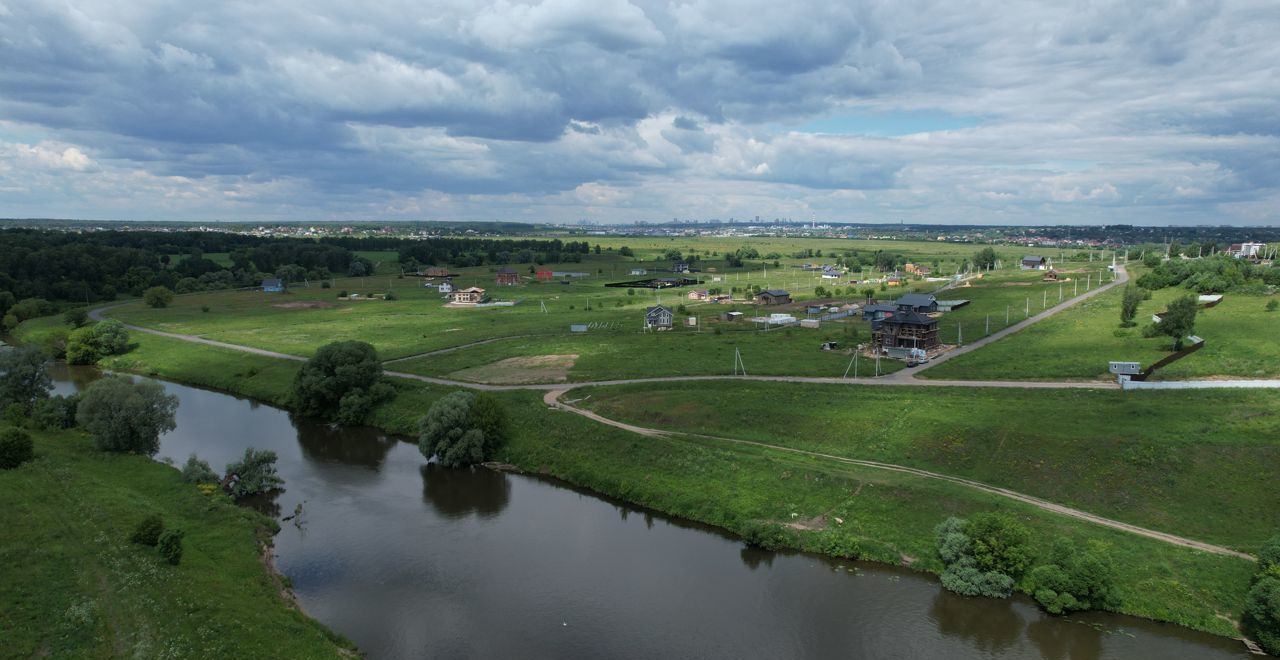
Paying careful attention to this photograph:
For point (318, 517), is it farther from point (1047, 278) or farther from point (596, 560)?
point (1047, 278)

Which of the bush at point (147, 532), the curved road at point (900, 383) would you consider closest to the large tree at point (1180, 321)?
the curved road at point (900, 383)

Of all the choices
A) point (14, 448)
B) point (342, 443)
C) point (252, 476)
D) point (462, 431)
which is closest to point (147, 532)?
point (252, 476)

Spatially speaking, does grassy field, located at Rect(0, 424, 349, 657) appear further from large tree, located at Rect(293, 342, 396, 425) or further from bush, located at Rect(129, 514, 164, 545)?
large tree, located at Rect(293, 342, 396, 425)

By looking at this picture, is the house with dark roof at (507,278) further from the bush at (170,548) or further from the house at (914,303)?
the bush at (170,548)

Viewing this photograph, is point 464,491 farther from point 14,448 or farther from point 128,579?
point 14,448

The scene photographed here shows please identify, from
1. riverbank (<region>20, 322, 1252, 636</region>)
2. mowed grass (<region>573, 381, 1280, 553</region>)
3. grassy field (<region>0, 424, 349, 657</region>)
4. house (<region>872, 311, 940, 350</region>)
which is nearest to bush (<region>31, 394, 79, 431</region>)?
grassy field (<region>0, 424, 349, 657</region>)
